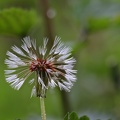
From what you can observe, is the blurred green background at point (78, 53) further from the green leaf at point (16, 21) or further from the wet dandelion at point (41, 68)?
the wet dandelion at point (41, 68)

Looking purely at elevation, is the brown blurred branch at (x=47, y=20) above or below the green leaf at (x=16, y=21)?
above

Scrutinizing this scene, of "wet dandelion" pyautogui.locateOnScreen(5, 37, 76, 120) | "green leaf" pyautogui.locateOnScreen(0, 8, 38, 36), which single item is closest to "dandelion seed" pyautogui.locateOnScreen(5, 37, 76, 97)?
"wet dandelion" pyautogui.locateOnScreen(5, 37, 76, 120)

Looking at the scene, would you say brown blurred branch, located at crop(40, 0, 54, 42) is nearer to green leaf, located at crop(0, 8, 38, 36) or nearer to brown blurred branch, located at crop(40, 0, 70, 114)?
brown blurred branch, located at crop(40, 0, 70, 114)

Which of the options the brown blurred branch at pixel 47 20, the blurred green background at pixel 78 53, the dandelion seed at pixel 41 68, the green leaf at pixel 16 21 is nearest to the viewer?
the dandelion seed at pixel 41 68

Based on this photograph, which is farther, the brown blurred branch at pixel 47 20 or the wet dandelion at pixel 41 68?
the brown blurred branch at pixel 47 20

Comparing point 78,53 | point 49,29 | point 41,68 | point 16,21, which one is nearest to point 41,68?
point 41,68

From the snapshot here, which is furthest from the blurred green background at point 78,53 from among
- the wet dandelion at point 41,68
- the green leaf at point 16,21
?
the wet dandelion at point 41,68

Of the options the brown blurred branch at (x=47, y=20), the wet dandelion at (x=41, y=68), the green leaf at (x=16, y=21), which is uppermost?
the brown blurred branch at (x=47, y=20)

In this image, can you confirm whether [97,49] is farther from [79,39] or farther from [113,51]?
[79,39]

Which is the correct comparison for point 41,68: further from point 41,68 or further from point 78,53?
point 78,53
